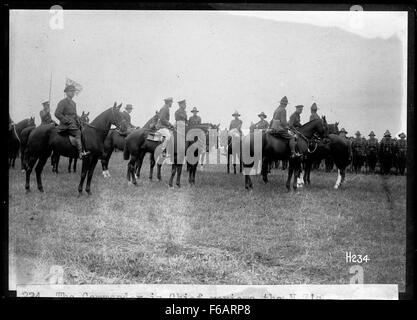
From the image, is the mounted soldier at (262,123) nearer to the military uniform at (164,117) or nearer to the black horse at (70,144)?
the military uniform at (164,117)

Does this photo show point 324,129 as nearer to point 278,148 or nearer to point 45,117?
point 278,148

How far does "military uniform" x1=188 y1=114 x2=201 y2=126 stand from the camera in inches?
200

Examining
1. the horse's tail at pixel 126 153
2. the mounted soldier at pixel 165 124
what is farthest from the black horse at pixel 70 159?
the mounted soldier at pixel 165 124

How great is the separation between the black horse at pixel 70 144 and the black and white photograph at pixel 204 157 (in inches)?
3.2

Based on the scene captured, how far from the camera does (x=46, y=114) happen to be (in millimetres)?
5141

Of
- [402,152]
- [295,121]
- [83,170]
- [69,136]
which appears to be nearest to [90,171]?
[83,170]

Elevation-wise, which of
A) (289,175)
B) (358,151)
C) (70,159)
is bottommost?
(289,175)

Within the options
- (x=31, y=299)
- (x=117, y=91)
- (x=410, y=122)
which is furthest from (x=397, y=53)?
(x=31, y=299)

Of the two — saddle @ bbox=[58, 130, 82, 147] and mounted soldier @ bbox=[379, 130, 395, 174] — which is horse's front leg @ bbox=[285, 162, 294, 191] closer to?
mounted soldier @ bbox=[379, 130, 395, 174]

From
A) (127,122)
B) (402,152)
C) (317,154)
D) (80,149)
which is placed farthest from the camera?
(317,154)

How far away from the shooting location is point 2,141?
16.2ft

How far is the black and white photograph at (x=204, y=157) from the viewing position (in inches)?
190

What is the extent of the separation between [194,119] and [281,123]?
974mm

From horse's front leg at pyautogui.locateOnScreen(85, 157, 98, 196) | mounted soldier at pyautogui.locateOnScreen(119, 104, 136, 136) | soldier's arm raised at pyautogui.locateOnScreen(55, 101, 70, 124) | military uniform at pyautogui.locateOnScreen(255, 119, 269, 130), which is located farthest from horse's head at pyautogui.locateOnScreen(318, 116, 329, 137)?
soldier's arm raised at pyautogui.locateOnScreen(55, 101, 70, 124)
